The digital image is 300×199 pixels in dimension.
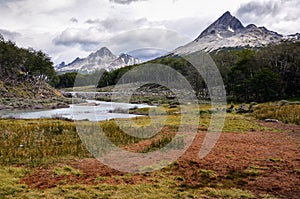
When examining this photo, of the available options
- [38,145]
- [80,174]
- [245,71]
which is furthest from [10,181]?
[245,71]

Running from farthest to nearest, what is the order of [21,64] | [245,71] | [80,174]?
[21,64] < [245,71] < [80,174]

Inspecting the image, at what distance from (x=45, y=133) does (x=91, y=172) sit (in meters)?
9.43

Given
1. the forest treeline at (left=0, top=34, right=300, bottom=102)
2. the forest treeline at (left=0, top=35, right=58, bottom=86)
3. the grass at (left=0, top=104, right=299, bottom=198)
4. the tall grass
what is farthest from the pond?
the forest treeline at (left=0, top=35, right=58, bottom=86)

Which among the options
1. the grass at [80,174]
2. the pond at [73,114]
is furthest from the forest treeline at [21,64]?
the grass at [80,174]

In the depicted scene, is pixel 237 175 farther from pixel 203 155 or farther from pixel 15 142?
pixel 15 142

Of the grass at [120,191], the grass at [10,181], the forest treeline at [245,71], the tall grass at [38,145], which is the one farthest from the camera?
the forest treeline at [245,71]

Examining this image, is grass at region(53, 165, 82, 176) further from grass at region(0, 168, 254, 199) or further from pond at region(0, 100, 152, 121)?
pond at region(0, 100, 152, 121)

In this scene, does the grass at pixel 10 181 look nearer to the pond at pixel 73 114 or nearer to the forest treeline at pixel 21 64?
the pond at pixel 73 114

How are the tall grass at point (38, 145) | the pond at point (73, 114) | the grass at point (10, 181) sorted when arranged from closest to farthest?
1. the grass at point (10, 181)
2. the tall grass at point (38, 145)
3. the pond at point (73, 114)

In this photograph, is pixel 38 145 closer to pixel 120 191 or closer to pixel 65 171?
pixel 65 171

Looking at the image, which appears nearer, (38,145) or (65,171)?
(65,171)

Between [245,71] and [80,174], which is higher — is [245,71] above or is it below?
above

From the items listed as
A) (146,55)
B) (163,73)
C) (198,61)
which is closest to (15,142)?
(146,55)

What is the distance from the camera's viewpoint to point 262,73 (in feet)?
161
